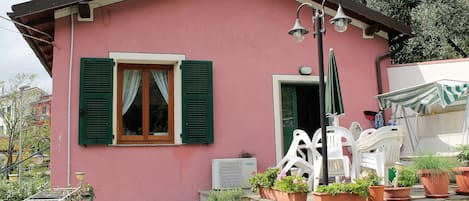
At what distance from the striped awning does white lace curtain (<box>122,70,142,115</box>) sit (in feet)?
14.2

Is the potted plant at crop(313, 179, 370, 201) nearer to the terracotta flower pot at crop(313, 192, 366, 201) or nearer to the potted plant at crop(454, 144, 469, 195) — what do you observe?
the terracotta flower pot at crop(313, 192, 366, 201)

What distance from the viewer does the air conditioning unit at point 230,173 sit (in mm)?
7578

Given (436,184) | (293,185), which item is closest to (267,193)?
(293,185)

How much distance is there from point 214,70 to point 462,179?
165 inches

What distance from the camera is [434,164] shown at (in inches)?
234

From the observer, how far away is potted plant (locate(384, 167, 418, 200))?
18.4ft

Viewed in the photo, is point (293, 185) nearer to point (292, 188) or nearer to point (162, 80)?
point (292, 188)

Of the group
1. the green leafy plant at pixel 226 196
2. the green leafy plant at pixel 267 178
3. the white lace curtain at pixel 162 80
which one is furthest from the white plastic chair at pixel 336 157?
the white lace curtain at pixel 162 80

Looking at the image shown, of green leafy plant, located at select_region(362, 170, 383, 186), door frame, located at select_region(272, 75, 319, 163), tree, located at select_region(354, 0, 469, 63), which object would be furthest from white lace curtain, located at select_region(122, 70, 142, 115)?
tree, located at select_region(354, 0, 469, 63)

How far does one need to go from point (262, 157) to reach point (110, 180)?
257 centimetres

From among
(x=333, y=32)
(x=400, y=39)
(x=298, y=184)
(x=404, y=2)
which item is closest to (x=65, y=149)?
(x=298, y=184)

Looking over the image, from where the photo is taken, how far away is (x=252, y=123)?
8203 mm

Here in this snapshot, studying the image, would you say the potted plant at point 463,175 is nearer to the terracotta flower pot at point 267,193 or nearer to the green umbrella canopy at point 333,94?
the green umbrella canopy at point 333,94

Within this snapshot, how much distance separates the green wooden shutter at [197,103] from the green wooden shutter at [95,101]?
1.20m
